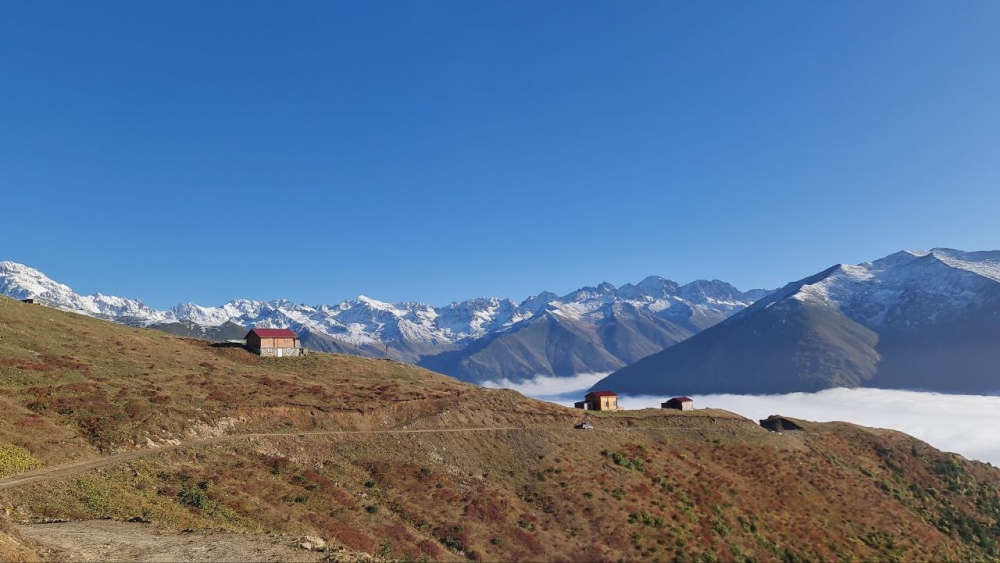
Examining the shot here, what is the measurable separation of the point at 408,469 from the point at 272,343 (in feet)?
218

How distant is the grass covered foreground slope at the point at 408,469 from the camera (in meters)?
43.9

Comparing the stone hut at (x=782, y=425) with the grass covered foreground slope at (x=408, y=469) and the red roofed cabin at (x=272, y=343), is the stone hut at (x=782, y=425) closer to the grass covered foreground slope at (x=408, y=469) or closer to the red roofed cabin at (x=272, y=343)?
the grass covered foreground slope at (x=408, y=469)

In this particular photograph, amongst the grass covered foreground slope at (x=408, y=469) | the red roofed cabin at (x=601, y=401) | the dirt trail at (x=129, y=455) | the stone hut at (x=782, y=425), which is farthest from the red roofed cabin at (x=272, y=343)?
the stone hut at (x=782, y=425)

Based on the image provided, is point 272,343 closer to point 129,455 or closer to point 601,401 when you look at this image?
point 129,455

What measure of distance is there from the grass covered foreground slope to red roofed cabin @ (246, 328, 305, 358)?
5371mm

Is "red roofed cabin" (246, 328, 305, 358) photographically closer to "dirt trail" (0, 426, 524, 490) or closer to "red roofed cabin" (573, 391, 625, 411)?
"dirt trail" (0, 426, 524, 490)

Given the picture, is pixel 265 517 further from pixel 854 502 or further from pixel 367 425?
pixel 854 502

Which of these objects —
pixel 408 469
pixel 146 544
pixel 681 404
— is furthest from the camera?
pixel 681 404

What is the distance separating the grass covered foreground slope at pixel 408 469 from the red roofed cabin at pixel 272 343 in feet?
17.6

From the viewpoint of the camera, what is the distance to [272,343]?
379ft

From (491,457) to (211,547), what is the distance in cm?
4663

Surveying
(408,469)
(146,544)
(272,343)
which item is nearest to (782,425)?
(408,469)

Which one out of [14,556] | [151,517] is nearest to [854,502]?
[151,517]

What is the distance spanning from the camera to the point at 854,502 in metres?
93.4
